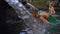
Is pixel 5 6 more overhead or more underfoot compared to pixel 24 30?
more overhead

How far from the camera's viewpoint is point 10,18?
2.11 m

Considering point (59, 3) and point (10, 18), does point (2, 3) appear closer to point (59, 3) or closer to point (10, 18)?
point (10, 18)

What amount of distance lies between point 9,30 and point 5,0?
305mm

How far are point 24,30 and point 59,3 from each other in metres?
21.3

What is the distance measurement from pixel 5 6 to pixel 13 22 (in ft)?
0.56

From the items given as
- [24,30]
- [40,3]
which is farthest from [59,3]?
[24,30]

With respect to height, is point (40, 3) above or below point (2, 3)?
above

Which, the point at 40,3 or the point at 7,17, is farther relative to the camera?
the point at 40,3

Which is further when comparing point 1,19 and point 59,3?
point 59,3

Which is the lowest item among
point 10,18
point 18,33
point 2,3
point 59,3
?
point 18,33

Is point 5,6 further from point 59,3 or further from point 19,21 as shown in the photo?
point 59,3

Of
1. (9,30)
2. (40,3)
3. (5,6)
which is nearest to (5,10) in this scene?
(5,6)

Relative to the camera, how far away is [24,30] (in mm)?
2240

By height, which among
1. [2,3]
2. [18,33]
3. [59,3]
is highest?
[59,3]
